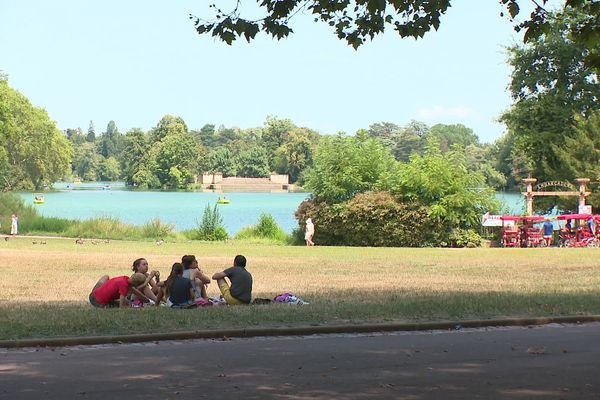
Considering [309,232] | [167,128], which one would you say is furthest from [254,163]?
[309,232]

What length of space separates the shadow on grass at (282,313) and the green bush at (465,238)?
26.7m

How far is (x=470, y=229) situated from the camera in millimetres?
44094

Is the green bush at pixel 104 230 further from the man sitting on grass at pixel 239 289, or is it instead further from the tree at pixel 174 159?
the tree at pixel 174 159

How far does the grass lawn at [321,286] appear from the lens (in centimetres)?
1297

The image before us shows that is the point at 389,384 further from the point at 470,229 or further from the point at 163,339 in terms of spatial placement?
the point at 470,229

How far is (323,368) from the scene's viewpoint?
9812 millimetres

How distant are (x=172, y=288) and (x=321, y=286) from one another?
578 centimetres

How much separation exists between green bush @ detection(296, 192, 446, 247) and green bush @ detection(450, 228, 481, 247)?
539 mm

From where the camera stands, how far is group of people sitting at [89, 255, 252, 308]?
1511cm

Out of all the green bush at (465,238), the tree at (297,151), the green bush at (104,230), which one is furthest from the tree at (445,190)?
the tree at (297,151)

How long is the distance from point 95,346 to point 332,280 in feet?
38.1

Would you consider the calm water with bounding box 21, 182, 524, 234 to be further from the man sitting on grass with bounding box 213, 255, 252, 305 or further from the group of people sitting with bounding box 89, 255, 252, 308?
the man sitting on grass with bounding box 213, 255, 252, 305

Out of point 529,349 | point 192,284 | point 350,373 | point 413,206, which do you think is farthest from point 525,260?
point 350,373

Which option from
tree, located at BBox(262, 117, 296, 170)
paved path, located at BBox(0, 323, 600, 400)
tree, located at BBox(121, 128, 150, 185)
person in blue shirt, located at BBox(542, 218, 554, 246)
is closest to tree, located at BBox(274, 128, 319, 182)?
tree, located at BBox(262, 117, 296, 170)
